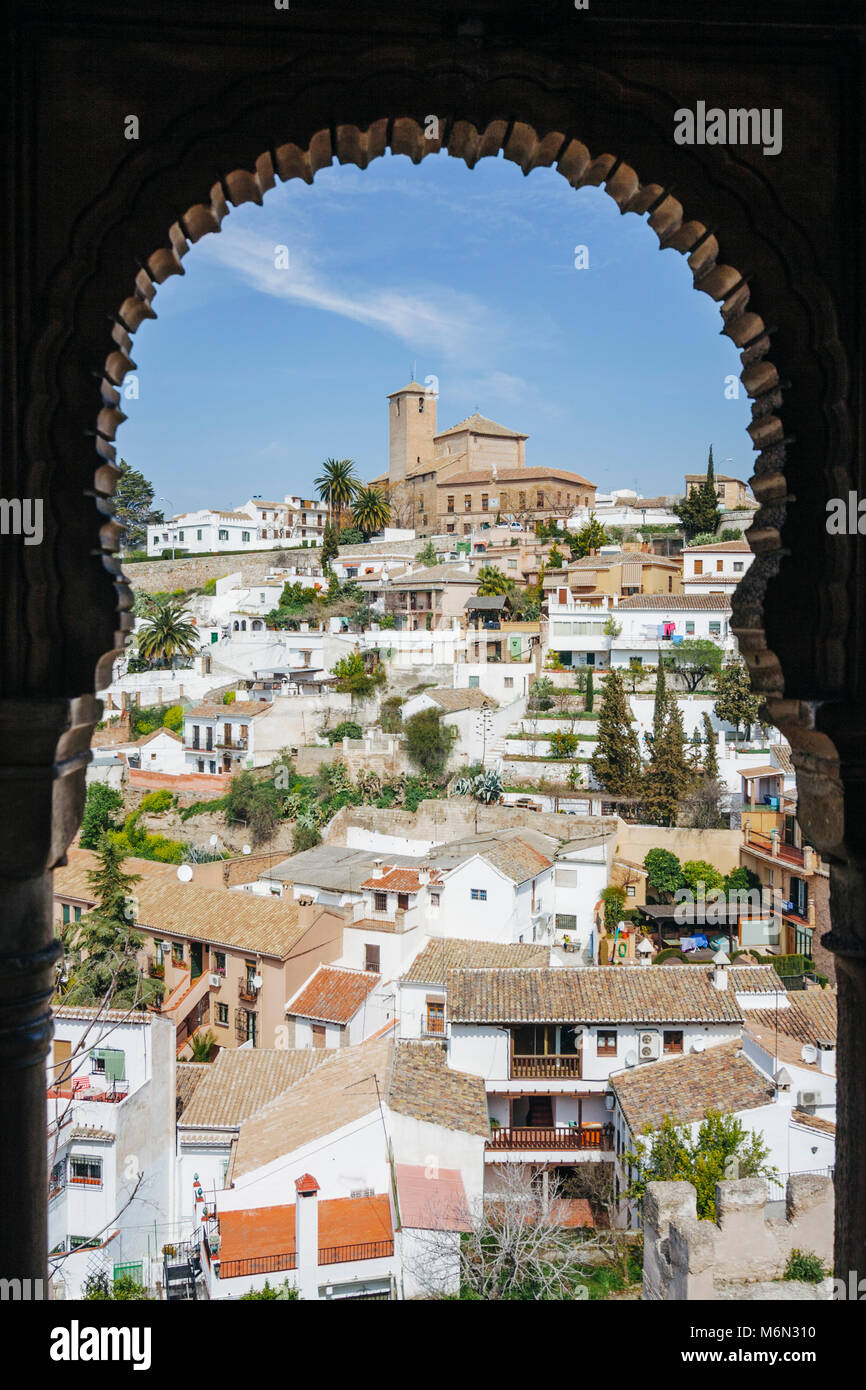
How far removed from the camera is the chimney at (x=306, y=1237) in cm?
861

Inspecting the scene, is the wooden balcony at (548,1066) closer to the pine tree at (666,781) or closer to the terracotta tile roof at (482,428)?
the pine tree at (666,781)

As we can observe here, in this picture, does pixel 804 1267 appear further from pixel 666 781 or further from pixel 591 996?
pixel 666 781

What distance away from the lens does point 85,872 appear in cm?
1952

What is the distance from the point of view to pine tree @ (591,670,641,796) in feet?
75.4

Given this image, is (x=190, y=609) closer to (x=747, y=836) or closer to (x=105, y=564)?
(x=747, y=836)

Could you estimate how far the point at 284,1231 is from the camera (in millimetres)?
8992

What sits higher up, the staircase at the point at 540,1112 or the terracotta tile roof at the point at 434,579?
the terracotta tile roof at the point at 434,579

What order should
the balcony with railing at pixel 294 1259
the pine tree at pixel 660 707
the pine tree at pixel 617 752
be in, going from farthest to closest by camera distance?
the pine tree at pixel 660 707
the pine tree at pixel 617 752
the balcony with railing at pixel 294 1259

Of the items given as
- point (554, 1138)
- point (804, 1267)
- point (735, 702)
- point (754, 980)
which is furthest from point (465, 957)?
point (735, 702)

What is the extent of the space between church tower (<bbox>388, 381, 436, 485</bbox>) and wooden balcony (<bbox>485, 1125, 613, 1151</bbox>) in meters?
45.0

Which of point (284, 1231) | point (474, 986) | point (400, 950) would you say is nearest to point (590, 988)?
point (474, 986)

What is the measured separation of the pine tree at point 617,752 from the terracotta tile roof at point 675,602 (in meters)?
5.61

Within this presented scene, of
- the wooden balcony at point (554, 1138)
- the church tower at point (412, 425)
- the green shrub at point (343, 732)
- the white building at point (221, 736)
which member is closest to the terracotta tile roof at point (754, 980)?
the wooden balcony at point (554, 1138)
